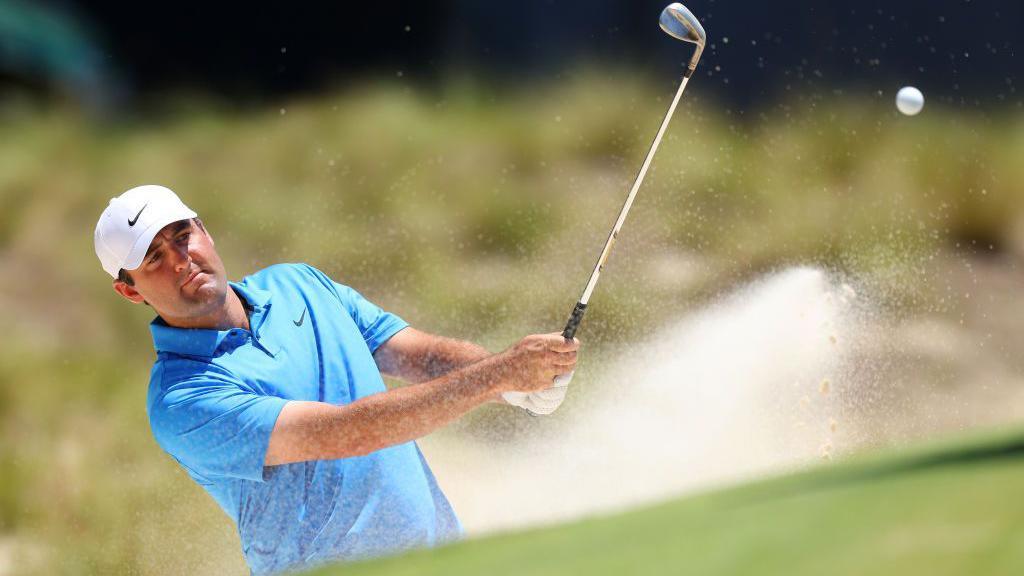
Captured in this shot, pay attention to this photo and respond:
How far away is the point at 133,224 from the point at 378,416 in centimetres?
49

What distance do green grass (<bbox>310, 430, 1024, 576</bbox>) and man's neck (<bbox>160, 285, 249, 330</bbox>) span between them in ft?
4.17

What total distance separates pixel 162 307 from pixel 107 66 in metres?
2.61

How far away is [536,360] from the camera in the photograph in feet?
5.46

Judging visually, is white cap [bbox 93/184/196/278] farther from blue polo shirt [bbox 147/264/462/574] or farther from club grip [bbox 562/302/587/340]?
club grip [bbox 562/302/587/340]

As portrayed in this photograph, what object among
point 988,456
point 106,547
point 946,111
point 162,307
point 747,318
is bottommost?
point 106,547

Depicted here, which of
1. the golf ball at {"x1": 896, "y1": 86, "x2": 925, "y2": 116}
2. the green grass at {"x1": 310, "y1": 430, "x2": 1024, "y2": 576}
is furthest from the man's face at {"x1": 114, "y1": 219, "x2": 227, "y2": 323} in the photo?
the golf ball at {"x1": 896, "y1": 86, "x2": 925, "y2": 116}

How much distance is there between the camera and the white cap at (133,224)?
5.90 feet

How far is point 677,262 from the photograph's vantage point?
11.9ft

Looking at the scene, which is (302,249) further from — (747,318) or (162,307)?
(162,307)

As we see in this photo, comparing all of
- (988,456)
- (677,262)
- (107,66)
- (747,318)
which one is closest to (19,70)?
(107,66)

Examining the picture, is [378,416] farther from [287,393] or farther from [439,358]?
[439,358]

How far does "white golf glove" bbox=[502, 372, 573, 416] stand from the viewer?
1.73m

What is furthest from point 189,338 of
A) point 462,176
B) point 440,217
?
point 462,176

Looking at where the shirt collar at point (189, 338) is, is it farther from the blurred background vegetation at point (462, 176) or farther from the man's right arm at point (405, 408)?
the blurred background vegetation at point (462, 176)
